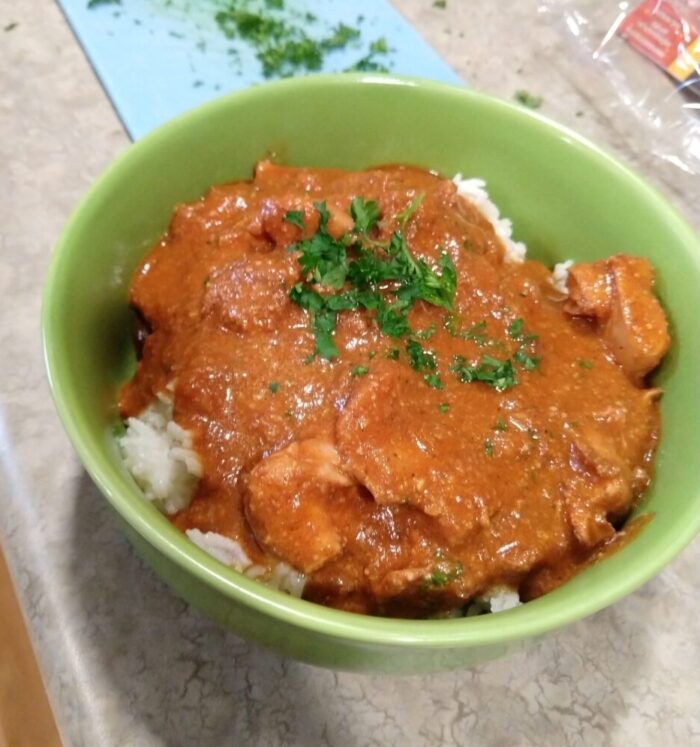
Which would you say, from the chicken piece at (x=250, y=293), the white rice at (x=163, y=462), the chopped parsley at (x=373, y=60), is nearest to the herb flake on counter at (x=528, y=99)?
the chopped parsley at (x=373, y=60)

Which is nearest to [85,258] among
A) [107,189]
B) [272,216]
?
[107,189]

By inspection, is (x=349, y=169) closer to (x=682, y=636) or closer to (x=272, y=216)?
(x=272, y=216)

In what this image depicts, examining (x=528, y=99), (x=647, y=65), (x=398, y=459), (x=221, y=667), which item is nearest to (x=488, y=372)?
(x=398, y=459)

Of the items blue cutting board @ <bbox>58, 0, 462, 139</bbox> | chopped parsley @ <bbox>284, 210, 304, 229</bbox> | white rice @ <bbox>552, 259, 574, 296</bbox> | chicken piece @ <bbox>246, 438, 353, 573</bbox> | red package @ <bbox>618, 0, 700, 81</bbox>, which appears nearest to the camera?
chicken piece @ <bbox>246, 438, 353, 573</bbox>

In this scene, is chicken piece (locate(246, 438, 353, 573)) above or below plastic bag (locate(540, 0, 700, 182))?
below

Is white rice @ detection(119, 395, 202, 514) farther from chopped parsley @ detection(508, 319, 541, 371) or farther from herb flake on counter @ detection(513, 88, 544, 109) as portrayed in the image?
herb flake on counter @ detection(513, 88, 544, 109)

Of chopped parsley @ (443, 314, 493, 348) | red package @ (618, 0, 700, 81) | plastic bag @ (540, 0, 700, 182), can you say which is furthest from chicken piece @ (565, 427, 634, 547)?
red package @ (618, 0, 700, 81)
